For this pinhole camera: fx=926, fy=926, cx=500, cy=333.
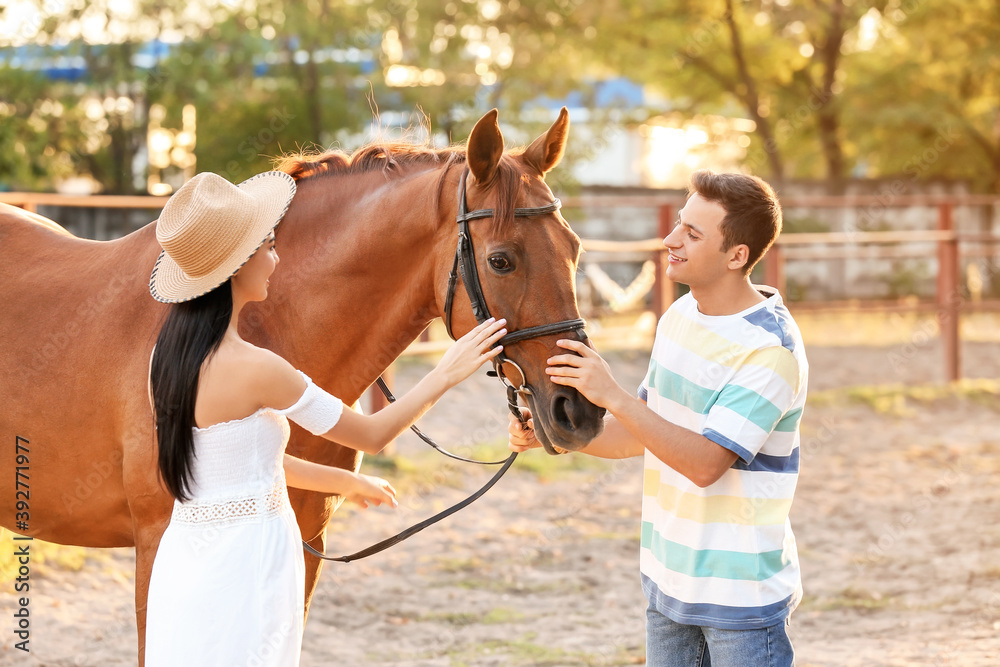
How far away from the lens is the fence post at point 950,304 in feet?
27.9

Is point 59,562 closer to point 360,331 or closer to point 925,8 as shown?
point 360,331

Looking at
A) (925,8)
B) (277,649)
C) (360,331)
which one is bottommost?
(277,649)

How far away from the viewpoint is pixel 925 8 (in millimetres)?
14391

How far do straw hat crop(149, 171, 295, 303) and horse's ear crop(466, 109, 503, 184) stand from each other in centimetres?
Answer: 51

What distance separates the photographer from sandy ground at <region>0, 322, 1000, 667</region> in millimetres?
3480

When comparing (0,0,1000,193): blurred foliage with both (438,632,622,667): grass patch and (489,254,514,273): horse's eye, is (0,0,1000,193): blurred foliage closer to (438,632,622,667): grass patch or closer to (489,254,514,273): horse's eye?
(438,632,622,667): grass patch

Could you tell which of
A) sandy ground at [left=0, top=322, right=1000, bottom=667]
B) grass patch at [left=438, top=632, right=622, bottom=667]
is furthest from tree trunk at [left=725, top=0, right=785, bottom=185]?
grass patch at [left=438, top=632, right=622, bottom=667]

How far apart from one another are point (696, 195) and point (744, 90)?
1415 cm

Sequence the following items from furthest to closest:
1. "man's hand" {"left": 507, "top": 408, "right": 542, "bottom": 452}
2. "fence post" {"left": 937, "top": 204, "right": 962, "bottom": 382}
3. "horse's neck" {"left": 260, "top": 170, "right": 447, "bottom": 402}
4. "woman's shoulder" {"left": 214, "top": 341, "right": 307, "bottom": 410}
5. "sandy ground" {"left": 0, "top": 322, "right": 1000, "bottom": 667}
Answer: "fence post" {"left": 937, "top": 204, "right": 962, "bottom": 382}, "sandy ground" {"left": 0, "top": 322, "right": 1000, "bottom": 667}, "horse's neck" {"left": 260, "top": 170, "right": 447, "bottom": 402}, "man's hand" {"left": 507, "top": 408, "right": 542, "bottom": 452}, "woman's shoulder" {"left": 214, "top": 341, "right": 307, "bottom": 410}

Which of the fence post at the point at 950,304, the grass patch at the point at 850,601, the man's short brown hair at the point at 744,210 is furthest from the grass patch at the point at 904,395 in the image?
the man's short brown hair at the point at 744,210

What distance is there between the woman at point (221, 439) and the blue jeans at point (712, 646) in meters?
0.74

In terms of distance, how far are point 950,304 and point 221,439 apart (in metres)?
8.25

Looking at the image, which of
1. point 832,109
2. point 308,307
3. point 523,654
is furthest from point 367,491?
point 832,109

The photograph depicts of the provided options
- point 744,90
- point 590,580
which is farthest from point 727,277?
point 744,90
